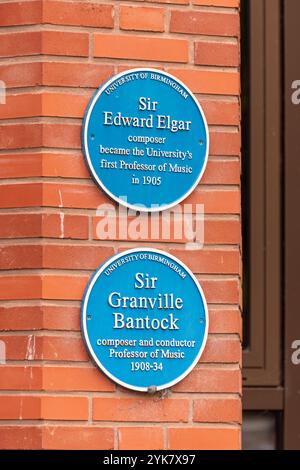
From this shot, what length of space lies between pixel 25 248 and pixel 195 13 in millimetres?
1051

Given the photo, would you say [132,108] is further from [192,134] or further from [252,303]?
[252,303]

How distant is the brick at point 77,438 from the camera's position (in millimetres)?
4020

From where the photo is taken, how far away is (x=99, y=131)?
4195 millimetres

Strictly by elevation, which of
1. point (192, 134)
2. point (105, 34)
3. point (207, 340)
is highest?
point (105, 34)

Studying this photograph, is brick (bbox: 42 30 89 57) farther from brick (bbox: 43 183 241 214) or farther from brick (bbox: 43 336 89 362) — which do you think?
brick (bbox: 43 336 89 362)

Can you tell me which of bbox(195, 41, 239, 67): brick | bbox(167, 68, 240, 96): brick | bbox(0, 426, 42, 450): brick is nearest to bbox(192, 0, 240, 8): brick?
bbox(195, 41, 239, 67): brick

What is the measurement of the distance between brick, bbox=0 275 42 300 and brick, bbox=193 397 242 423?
0.68 metres

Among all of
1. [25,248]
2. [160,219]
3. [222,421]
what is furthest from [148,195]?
[222,421]

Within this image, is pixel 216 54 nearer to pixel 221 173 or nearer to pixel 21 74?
pixel 221 173

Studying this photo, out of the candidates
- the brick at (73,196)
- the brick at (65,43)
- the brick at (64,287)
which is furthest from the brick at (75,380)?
the brick at (65,43)

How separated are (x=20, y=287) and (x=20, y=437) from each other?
50 cm

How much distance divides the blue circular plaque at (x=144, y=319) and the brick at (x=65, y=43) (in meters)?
0.72

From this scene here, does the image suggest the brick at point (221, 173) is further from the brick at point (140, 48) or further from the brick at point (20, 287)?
the brick at point (20, 287)

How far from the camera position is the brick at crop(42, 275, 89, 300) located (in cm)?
409
